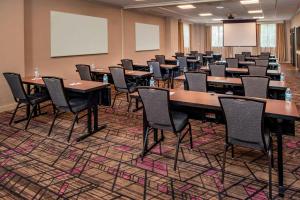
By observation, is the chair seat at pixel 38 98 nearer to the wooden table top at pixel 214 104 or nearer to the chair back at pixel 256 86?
the wooden table top at pixel 214 104

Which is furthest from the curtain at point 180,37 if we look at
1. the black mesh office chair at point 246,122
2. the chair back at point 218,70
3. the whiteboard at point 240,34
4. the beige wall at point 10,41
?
the black mesh office chair at point 246,122

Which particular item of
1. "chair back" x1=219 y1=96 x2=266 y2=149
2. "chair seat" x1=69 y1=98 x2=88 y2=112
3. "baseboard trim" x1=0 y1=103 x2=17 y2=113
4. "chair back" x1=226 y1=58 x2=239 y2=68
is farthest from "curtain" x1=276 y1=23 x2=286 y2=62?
"chair back" x1=219 y1=96 x2=266 y2=149

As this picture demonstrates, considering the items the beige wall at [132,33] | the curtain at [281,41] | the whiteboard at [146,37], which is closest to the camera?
the beige wall at [132,33]

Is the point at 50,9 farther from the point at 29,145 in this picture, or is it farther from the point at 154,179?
the point at 154,179

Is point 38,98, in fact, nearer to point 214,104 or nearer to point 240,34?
point 214,104

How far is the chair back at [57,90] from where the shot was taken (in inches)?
152

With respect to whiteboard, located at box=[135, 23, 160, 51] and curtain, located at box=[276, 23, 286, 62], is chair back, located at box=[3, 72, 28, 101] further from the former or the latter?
curtain, located at box=[276, 23, 286, 62]

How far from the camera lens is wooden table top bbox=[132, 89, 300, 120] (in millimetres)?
2429

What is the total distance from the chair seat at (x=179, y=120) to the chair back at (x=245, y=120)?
0.65m

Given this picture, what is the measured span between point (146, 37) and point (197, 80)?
771 cm

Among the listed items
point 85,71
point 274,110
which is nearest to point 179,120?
point 274,110

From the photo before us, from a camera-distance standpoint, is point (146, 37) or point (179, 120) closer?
point (179, 120)

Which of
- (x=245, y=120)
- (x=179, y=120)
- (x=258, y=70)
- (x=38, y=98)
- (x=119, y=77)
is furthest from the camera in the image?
(x=119, y=77)

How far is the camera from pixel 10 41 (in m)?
5.62
